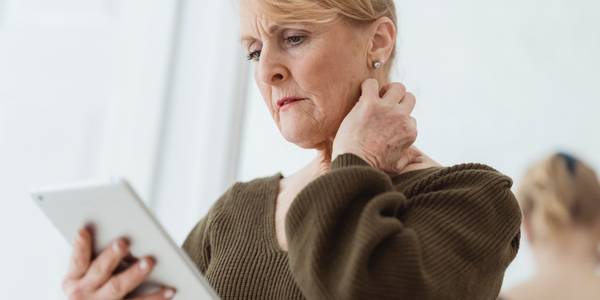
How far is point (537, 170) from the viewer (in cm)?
228

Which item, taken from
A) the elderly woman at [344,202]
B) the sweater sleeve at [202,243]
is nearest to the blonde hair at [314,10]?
the elderly woman at [344,202]

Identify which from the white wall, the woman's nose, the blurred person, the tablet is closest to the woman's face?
the woman's nose

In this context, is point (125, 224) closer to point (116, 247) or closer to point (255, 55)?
point (116, 247)

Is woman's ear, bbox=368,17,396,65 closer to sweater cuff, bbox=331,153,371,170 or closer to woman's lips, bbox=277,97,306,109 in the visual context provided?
woman's lips, bbox=277,97,306,109

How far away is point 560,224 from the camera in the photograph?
2.24 metres

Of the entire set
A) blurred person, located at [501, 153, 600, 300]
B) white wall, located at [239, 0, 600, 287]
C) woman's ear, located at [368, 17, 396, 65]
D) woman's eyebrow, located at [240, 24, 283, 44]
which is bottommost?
blurred person, located at [501, 153, 600, 300]

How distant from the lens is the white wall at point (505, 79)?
2.25 m

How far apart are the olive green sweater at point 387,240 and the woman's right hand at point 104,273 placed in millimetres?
211

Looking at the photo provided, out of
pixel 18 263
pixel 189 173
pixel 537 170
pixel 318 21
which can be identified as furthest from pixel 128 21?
pixel 537 170

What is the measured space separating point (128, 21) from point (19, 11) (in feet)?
1.21

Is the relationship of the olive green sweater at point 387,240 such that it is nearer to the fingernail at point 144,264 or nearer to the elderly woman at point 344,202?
the elderly woman at point 344,202

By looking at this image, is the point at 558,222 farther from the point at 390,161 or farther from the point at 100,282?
the point at 100,282

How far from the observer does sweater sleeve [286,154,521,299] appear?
3.29 ft

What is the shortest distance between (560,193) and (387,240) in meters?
1.43
